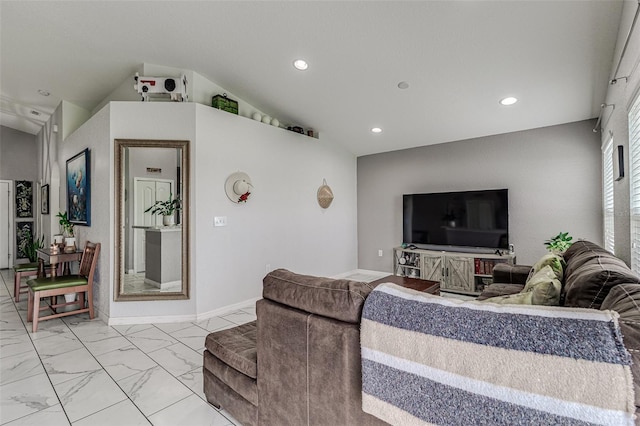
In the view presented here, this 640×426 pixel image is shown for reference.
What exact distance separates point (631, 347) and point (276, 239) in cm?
395

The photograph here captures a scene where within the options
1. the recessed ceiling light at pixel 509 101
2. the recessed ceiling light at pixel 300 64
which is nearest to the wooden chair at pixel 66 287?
the recessed ceiling light at pixel 300 64

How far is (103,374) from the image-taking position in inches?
89.4

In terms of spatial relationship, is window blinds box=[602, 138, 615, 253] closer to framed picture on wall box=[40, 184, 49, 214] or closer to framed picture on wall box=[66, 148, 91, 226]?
framed picture on wall box=[66, 148, 91, 226]

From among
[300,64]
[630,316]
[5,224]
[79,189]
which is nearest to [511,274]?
[630,316]

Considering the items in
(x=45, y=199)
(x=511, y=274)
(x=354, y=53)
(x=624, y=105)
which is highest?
(x=354, y=53)

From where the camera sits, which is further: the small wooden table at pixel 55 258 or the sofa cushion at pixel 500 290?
the small wooden table at pixel 55 258

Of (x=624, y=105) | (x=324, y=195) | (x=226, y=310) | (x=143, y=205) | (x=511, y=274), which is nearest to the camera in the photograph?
(x=624, y=105)

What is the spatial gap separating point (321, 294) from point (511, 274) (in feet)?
9.49

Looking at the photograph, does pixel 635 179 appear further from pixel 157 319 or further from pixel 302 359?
pixel 157 319

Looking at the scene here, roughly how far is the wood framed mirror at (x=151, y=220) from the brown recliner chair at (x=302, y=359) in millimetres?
2122

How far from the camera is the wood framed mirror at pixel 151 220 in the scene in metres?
3.37

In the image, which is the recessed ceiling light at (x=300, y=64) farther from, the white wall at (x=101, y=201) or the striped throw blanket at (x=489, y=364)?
the striped throw blanket at (x=489, y=364)

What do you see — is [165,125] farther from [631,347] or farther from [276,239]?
[631,347]

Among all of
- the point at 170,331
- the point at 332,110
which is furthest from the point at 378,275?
the point at 170,331
